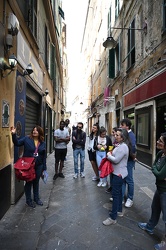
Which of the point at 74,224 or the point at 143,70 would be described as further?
the point at 143,70

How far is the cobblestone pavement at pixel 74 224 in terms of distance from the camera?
278cm

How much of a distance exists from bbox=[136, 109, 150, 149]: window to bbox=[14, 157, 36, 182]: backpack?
5.37 meters

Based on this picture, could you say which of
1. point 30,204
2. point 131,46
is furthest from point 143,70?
point 30,204

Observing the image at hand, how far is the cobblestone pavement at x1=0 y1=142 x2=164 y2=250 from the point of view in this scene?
2.78 meters

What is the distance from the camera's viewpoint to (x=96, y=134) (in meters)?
5.76

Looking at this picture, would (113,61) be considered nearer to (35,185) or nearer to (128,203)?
(128,203)

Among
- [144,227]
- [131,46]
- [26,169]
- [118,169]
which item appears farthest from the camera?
[131,46]

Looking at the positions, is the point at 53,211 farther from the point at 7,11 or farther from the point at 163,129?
the point at 163,129

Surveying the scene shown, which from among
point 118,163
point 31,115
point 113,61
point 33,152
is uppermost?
point 113,61

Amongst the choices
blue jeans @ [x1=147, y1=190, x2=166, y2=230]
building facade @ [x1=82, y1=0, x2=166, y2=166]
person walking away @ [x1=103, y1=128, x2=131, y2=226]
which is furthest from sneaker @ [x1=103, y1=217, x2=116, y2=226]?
building facade @ [x1=82, y1=0, x2=166, y2=166]

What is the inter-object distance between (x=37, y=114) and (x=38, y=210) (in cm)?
447

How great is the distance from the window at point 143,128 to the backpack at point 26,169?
5372 mm

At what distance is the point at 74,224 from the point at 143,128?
245 inches

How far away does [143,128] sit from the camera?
8750 mm
